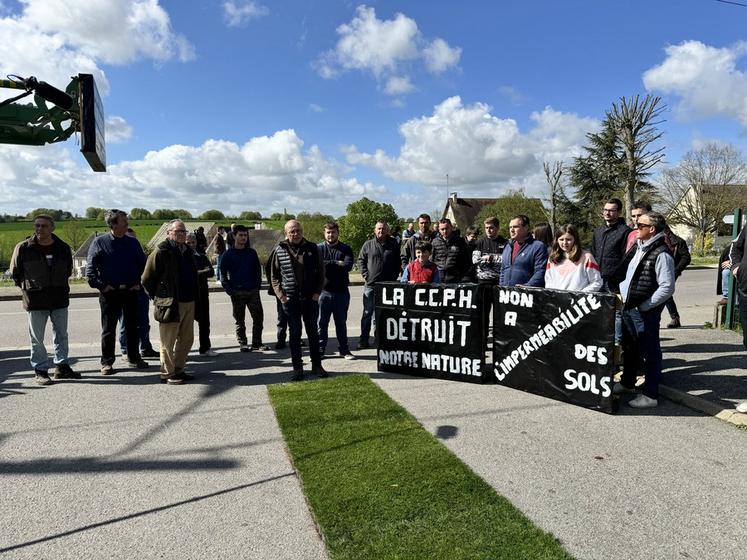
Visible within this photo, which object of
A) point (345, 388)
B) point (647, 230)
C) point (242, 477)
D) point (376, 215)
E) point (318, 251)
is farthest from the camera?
point (376, 215)

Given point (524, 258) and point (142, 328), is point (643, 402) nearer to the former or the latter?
point (524, 258)

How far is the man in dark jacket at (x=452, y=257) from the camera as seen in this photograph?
25.0 feet

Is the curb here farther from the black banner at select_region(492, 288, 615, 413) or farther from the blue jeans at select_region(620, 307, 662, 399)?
the black banner at select_region(492, 288, 615, 413)

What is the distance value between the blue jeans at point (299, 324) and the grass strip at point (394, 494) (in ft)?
4.11

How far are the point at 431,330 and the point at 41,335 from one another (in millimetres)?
4680

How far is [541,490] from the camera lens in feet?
10.7

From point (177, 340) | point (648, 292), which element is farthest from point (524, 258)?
point (177, 340)

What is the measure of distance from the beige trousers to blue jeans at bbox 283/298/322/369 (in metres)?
1.18

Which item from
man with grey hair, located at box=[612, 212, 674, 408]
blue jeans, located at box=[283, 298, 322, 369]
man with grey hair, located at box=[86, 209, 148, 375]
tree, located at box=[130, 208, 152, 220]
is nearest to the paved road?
man with grey hair, located at box=[612, 212, 674, 408]

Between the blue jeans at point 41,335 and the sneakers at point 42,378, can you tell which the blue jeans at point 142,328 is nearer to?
the blue jeans at point 41,335

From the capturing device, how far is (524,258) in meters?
6.20

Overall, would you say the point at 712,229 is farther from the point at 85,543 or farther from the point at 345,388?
the point at 85,543

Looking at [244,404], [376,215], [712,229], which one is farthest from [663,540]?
[376,215]

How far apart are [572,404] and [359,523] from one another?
9.36 feet
